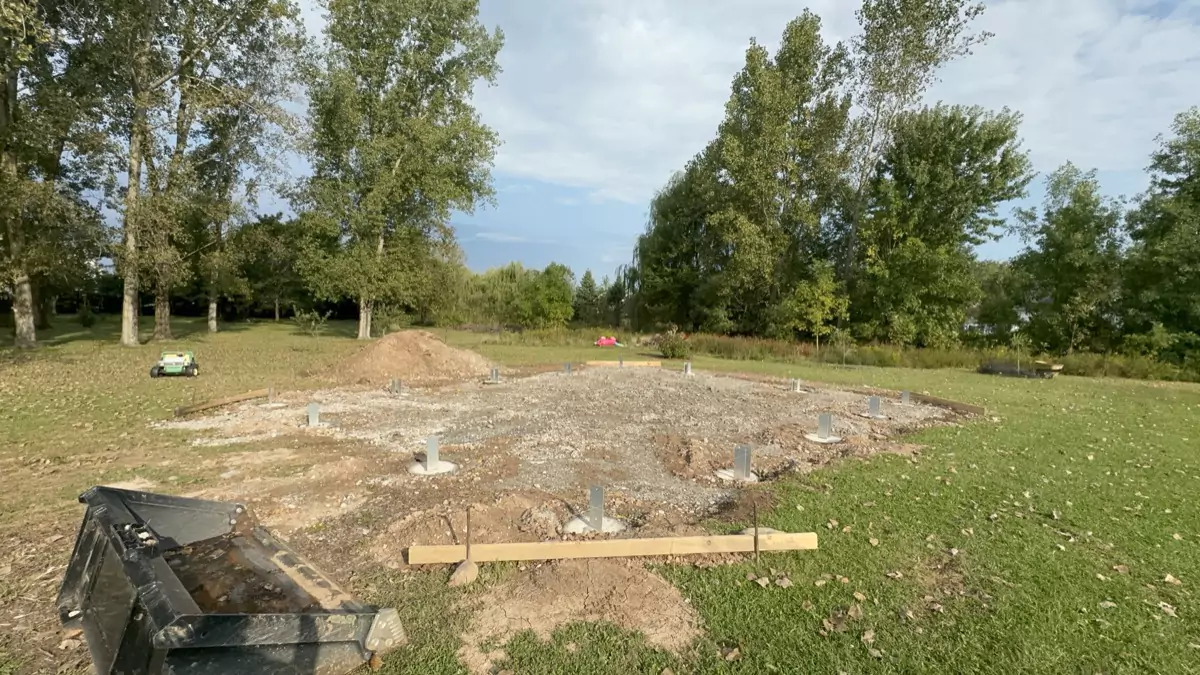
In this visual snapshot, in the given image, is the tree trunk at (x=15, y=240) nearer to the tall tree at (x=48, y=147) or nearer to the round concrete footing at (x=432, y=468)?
the tall tree at (x=48, y=147)

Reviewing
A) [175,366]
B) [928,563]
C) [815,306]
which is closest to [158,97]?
[175,366]

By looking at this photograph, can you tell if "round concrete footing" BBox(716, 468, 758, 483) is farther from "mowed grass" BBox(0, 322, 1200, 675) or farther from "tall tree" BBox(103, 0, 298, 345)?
"tall tree" BBox(103, 0, 298, 345)

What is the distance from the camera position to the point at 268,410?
29.5 ft

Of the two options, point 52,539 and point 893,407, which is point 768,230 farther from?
point 52,539

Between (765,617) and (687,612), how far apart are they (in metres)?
0.45

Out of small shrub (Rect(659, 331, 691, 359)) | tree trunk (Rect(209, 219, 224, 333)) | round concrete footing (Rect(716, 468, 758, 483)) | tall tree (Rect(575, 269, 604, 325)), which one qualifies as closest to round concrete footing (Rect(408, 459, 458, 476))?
round concrete footing (Rect(716, 468, 758, 483))

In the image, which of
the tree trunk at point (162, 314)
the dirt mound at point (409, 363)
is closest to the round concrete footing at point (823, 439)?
the dirt mound at point (409, 363)

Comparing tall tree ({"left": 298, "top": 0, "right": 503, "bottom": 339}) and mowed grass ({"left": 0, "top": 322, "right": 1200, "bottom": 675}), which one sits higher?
tall tree ({"left": 298, "top": 0, "right": 503, "bottom": 339})

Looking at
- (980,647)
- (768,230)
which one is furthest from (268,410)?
(768,230)

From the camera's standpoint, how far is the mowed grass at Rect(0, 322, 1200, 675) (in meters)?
3.00

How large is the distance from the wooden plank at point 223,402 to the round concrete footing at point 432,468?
461 cm

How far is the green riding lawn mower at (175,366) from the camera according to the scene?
1187 cm

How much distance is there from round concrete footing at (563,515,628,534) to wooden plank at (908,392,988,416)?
8.56 metres

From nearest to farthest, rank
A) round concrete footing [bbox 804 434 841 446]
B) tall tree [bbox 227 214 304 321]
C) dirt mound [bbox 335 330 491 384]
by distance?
round concrete footing [bbox 804 434 841 446], dirt mound [bbox 335 330 491 384], tall tree [bbox 227 214 304 321]
